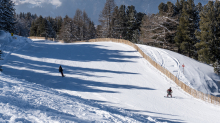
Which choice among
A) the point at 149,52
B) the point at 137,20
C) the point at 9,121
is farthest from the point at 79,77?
the point at 137,20

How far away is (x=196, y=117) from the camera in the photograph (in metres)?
13.4

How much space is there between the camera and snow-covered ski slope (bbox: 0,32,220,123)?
833 centimetres

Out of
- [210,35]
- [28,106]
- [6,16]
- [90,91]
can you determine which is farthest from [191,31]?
[6,16]

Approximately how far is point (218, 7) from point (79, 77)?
31.5 metres

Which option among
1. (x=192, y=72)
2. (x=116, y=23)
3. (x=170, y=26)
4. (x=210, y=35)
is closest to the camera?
(x=192, y=72)

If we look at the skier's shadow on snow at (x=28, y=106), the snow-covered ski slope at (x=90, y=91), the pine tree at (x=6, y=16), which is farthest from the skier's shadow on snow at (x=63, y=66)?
the pine tree at (x=6, y=16)

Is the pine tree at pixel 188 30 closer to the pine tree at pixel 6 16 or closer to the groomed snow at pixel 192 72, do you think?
the groomed snow at pixel 192 72

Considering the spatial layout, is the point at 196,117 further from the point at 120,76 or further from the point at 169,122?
the point at 120,76

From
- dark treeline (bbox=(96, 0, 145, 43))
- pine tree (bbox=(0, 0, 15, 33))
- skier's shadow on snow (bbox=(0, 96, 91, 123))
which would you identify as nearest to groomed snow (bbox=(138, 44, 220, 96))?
skier's shadow on snow (bbox=(0, 96, 91, 123))

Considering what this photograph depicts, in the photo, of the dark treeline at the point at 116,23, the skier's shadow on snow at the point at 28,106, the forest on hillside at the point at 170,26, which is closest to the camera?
the skier's shadow on snow at the point at 28,106

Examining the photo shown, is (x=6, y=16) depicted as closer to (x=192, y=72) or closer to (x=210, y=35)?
→ (x=192, y=72)

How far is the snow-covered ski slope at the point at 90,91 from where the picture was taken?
833 cm

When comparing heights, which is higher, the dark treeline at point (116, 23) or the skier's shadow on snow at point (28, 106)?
the dark treeline at point (116, 23)

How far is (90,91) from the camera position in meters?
16.6
